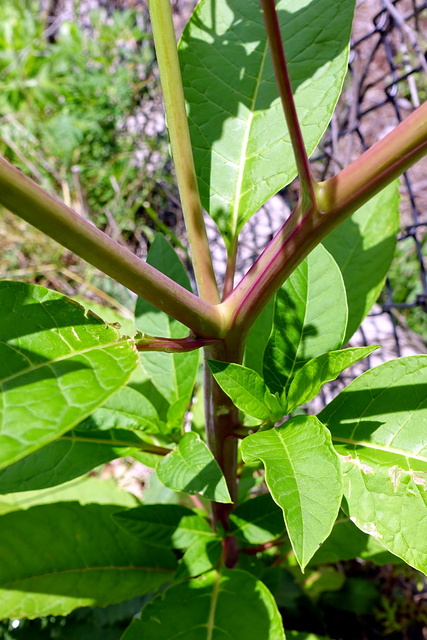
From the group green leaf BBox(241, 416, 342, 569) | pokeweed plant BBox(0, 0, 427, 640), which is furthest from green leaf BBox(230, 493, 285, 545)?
green leaf BBox(241, 416, 342, 569)

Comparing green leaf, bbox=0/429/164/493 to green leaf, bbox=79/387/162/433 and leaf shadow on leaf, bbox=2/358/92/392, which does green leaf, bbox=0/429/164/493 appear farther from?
leaf shadow on leaf, bbox=2/358/92/392

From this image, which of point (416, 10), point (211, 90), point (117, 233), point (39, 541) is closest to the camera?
point (211, 90)

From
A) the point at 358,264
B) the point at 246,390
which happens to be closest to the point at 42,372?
the point at 246,390

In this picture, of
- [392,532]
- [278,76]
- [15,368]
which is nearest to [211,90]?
[278,76]

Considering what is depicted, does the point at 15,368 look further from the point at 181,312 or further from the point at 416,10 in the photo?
the point at 416,10

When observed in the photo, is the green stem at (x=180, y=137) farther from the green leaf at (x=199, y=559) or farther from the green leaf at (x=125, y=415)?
the green leaf at (x=199, y=559)

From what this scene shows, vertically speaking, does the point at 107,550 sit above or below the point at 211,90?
below
